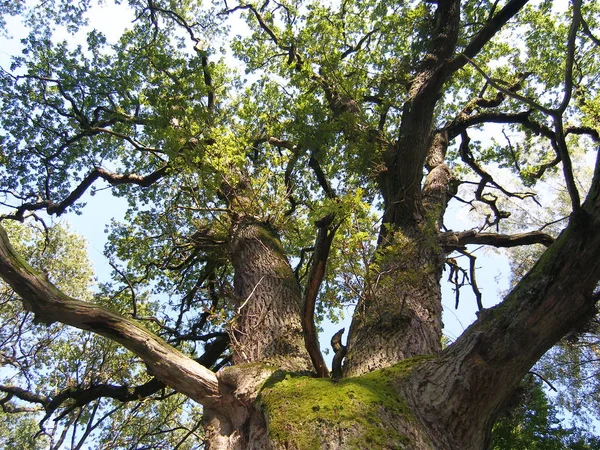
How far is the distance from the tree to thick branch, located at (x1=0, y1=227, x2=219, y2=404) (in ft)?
0.06

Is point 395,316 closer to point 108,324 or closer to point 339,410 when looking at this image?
point 339,410

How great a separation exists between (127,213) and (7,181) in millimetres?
2452

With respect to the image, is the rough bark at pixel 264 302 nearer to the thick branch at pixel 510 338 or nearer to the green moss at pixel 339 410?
the green moss at pixel 339 410

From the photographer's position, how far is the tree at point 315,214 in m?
2.95

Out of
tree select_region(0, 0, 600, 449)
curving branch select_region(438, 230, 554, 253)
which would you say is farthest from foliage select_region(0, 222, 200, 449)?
curving branch select_region(438, 230, 554, 253)

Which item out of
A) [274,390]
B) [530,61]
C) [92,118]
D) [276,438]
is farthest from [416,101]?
[92,118]

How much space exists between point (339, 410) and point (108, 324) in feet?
7.40

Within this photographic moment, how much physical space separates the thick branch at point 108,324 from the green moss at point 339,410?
2.54 ft

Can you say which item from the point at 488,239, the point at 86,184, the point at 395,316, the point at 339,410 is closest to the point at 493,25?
the point at 488,239

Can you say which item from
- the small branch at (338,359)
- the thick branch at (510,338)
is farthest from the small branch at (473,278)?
the thick branch at (510,338)

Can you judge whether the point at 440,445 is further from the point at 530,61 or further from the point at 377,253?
the point at 530,61

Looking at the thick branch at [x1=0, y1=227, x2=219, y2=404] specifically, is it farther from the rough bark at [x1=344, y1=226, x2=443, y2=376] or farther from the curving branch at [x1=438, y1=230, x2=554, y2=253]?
the curving branch at [x1=438, y1=230, x2=554, y2=253]

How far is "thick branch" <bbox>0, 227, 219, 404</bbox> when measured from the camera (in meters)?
3.61

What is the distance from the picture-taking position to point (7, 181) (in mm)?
8555
